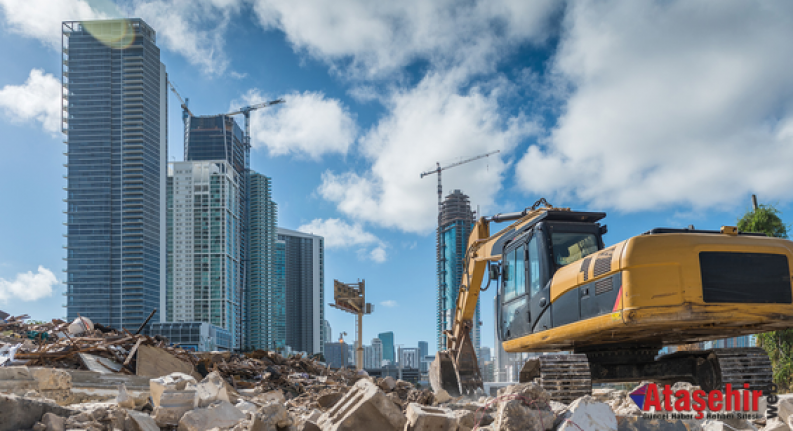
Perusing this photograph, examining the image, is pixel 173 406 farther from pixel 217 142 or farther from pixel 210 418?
pixel 217 142

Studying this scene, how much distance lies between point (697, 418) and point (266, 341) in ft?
433

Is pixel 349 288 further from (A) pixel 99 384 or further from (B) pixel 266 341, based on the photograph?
(B) pixel 266 341

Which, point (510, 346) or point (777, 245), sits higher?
point (777, 245)

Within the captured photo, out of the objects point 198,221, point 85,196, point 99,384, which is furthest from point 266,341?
point 99,384

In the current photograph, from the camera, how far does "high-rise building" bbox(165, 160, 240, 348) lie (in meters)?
107

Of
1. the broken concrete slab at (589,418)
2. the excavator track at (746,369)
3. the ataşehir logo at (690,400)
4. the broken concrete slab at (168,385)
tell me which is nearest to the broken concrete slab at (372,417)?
the broken concrete slab at (589,418)

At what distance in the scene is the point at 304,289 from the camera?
162m

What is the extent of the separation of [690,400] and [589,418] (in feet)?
7.91

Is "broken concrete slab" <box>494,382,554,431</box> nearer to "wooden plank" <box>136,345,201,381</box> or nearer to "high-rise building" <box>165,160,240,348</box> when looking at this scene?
"wooden plank" <box>136,345,201,381</box>

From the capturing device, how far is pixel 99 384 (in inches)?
386

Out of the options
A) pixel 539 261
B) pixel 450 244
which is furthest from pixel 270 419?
pixel 450 244

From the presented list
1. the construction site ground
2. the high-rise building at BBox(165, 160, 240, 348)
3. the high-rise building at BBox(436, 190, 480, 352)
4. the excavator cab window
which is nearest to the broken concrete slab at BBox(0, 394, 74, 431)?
the construction site ground

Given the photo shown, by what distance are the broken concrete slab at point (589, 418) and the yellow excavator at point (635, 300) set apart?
87.9 inches

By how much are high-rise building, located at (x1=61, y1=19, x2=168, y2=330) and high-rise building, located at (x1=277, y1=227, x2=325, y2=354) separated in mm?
63820
